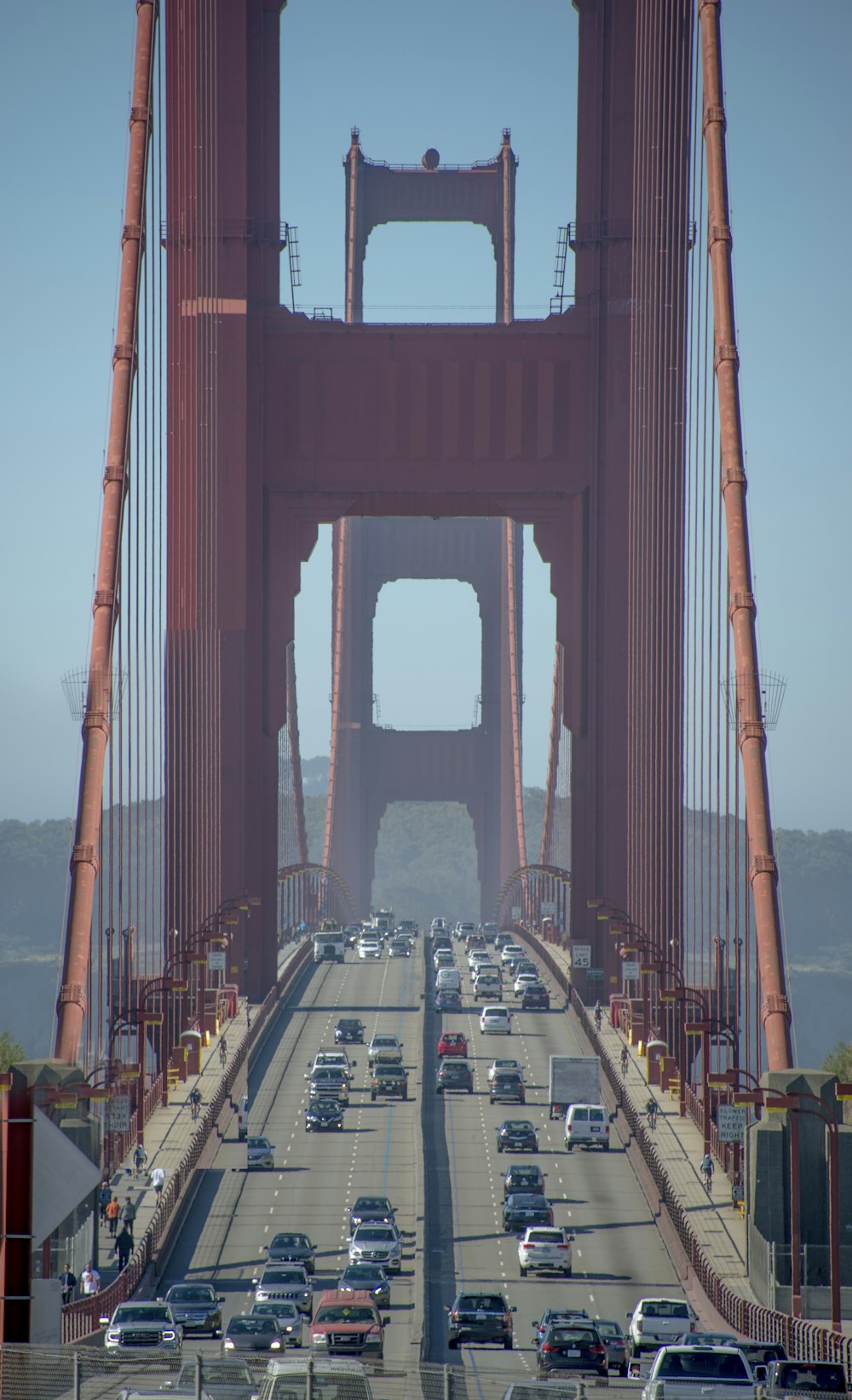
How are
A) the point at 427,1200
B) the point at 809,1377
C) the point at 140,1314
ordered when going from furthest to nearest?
the point at 427,1200
the point at 140,1314
the point at 809,1377

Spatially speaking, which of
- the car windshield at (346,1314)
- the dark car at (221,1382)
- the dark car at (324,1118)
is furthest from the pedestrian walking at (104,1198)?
the dark car at (221,1382)

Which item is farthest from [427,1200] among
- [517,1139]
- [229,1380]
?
[229,1380]

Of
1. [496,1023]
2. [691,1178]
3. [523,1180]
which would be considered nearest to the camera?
[691,1178]

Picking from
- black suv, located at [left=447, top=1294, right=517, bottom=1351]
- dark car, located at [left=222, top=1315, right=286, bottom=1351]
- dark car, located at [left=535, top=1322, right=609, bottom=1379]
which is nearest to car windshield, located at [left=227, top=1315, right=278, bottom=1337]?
dark car, located at [left=222, top=1315, right=286, bottom=1351]

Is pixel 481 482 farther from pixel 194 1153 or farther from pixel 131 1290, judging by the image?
pixel 131 1290

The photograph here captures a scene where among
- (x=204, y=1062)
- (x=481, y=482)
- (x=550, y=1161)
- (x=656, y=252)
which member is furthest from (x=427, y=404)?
(x=550, y=1161)

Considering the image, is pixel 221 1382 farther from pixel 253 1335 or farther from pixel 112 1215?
pixel 112 1215
